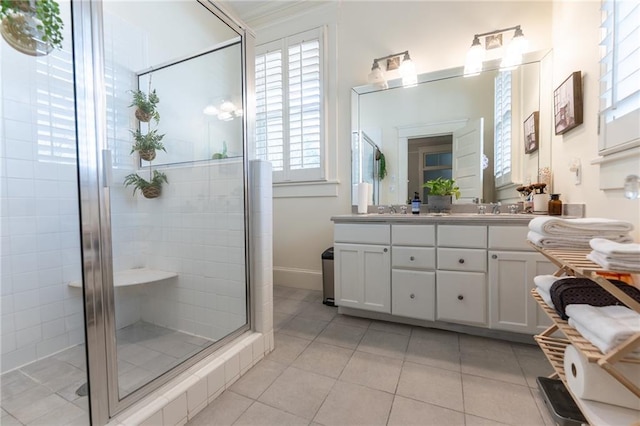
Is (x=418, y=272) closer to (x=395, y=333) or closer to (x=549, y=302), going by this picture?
(x=395, y=333)

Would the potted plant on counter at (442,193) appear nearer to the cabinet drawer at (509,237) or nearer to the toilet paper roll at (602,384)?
the cabinet drawer at (509,237)

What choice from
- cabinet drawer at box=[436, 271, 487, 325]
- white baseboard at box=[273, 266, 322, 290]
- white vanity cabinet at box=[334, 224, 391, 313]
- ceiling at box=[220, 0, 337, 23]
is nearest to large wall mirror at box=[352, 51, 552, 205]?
white vanity cabinet at box=[334, 224, 391, 313]

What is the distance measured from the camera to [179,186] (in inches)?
76.3

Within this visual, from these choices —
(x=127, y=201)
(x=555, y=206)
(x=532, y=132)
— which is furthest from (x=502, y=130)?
(x=127, y=201)

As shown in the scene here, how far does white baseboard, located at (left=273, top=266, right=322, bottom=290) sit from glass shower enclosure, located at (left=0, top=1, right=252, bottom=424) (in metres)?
1.20

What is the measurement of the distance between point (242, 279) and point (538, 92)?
2.61 meters

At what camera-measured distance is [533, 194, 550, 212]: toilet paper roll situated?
5.84ft

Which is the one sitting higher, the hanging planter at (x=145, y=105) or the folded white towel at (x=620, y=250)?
the hanging planter at (x=145, y=105)

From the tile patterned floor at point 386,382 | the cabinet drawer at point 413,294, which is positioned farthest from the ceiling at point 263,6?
the tile patterned floor at point 386,382

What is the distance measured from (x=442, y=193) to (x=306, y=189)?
4.33 ft

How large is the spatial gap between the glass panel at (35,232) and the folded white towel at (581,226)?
2.13 metres

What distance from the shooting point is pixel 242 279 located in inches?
67.6

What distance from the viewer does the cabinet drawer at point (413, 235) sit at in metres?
1.87

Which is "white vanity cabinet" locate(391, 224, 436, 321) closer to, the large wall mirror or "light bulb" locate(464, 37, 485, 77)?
the large wall mirror
